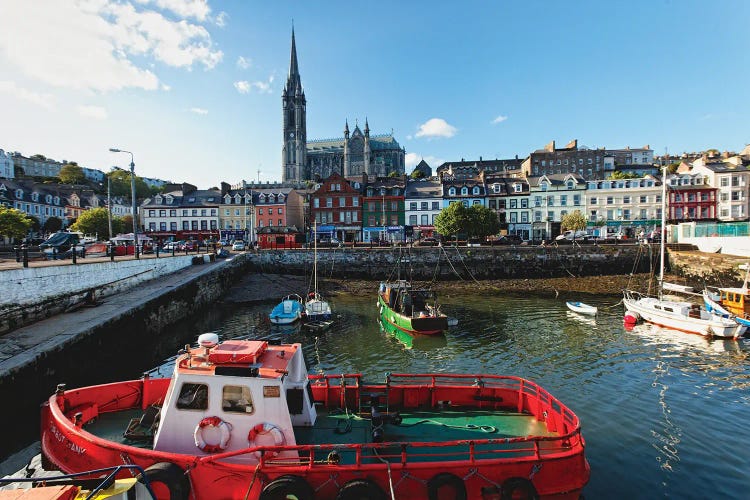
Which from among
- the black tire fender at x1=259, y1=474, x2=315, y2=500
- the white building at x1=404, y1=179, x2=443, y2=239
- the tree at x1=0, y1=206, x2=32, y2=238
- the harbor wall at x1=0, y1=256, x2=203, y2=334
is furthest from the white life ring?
the white building at x1=404, y1=179, x2=443, y2=239

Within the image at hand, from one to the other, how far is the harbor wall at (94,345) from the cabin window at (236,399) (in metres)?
7.34

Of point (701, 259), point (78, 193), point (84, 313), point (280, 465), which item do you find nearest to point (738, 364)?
point (280, 465)

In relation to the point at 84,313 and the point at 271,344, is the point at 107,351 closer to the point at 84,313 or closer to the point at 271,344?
the point at 84,313

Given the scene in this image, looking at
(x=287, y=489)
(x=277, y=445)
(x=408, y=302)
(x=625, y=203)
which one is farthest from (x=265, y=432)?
(x=625, y=203)

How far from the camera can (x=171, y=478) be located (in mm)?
6789

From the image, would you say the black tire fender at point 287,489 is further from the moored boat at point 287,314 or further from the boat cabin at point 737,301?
the boat cabin at point 737,301

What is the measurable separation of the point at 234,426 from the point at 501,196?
6137 cm

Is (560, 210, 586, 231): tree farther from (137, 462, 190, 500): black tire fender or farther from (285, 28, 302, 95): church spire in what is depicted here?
(285, 28, 302, 95): church spire

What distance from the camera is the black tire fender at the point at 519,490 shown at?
7137 mm

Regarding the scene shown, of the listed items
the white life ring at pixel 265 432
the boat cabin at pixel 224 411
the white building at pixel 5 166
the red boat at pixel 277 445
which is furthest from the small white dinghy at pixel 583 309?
the white building at pixel 5 166

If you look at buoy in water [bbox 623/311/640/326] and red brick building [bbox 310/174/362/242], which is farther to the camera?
red brick building [bbox 310/174/362/242]

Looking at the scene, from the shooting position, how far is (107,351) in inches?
641

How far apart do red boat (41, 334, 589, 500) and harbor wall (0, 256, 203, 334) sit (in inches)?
364

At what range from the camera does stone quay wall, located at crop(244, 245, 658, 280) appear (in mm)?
44375
